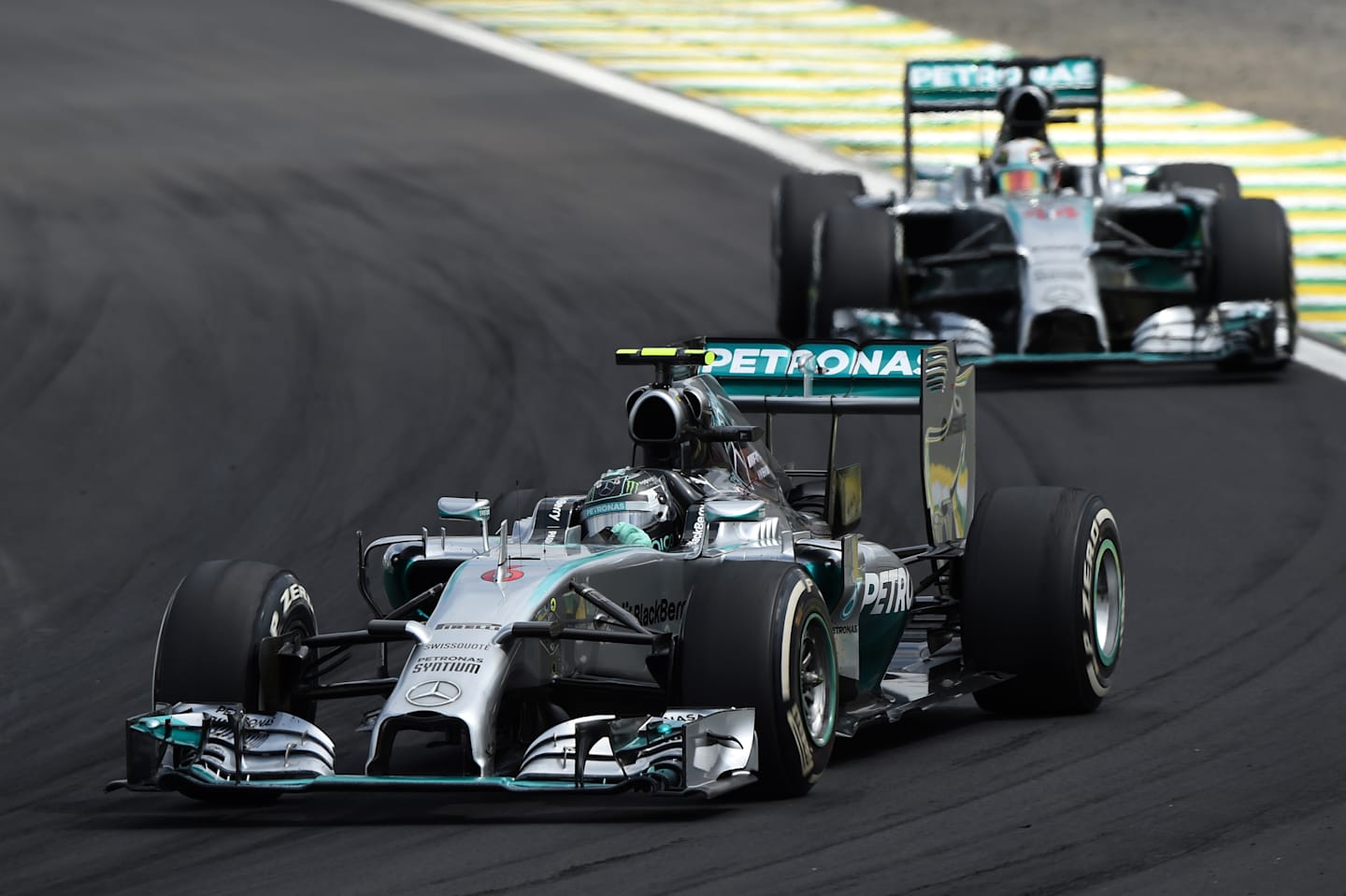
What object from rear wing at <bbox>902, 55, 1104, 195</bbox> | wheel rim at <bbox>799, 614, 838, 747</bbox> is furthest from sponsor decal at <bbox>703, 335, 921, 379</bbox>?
rear wing at <bbox>902, 55, 1104, 195</bbox>

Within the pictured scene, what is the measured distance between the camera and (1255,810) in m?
8.72

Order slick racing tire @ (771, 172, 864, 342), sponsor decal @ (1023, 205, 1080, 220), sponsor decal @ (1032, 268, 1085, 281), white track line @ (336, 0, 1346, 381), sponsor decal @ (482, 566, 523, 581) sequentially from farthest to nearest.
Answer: white track line @ (336, 0, 1346, 381)
slick racing tire @ (771, 172, 864, 342)
sponsor decal @ (1023, 205, 1080, 220)
sponsor decal @ (1032, 268, 1085, 281)
sponsor decal @ (482, 566, 523, 581)

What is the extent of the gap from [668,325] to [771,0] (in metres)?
15.9

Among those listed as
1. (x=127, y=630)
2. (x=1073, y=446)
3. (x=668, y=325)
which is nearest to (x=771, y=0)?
(x=668, y=325)

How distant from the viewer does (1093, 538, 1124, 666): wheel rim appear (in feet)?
35.8

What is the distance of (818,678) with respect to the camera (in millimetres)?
9289

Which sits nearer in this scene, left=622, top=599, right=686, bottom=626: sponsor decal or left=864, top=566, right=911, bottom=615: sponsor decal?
left=622, top=599, right=686, bottom=626: sponsor decal

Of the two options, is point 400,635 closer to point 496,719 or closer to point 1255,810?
point 496,719

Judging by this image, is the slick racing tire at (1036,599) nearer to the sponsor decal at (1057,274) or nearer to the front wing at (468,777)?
the front wing at (468,777)

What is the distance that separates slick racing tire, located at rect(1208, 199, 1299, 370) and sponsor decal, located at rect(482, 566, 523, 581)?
451 inches

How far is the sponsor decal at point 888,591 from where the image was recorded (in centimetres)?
1020

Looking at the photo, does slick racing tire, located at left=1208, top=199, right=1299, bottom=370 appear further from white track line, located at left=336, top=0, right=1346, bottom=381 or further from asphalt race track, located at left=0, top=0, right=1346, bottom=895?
white track line, located at left=336, top=0, right=1346, bottom=381

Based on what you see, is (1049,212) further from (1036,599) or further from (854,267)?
(1036,599)

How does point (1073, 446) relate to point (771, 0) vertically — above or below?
below
